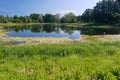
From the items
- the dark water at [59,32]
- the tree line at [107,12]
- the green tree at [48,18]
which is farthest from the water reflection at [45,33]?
the green tree at [48,18]

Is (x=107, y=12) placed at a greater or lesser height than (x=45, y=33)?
greater

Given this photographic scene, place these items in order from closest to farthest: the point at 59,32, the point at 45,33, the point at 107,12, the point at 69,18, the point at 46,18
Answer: the point at 45,33 < the point at 59,32 < the point at 107,12 < the point at 69,18 < the point at 46,18

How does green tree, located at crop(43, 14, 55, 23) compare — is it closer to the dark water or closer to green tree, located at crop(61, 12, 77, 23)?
green tree, located at crop(61, 12, 77, 23)

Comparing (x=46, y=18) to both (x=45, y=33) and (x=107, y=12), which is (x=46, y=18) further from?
(x=45, y=33)

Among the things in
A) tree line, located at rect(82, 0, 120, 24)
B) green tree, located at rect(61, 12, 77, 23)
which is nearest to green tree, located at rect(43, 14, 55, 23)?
green tree, located at rect(61, 12, 77, 23)

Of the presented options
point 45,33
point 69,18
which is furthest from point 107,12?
point 69,18

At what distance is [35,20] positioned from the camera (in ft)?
527

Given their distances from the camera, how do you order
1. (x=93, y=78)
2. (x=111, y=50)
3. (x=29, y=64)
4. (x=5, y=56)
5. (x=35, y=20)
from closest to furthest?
(x=93, y=78) < (x=29, y=64) < (x=5, y=56) < (x=111, y=50) < (x=35, y=20)

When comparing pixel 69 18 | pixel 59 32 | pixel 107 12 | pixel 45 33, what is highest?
pixel 107 12

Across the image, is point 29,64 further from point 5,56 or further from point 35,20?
point 35,20

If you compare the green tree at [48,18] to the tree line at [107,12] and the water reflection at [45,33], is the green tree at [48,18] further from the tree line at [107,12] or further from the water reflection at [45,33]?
the water reflection at [45,33]

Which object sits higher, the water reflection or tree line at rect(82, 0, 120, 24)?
tree line at rect(82, 0, 120, 24)

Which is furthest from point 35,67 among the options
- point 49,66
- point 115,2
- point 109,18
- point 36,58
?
point 115,2

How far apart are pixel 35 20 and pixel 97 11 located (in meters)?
67.7
